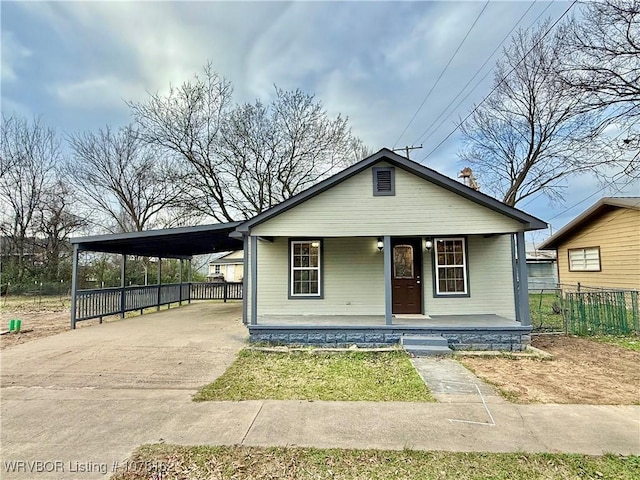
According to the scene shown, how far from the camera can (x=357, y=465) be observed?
2.94 meters

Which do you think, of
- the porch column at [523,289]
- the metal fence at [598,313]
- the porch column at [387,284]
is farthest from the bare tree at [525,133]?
the porch column at [387,284]

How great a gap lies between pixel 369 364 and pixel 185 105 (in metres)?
16.6

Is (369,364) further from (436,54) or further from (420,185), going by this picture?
(436,54)

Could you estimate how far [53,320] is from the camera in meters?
11.7

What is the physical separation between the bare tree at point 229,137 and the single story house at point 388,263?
1000 centimetres

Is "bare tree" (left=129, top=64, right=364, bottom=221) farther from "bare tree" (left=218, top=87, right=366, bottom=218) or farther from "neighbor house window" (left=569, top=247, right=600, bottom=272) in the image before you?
"neighbor house window" (left=569, top=247, right=600, bottom=272)

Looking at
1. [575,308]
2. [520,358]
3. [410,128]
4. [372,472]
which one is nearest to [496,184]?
[410,128]

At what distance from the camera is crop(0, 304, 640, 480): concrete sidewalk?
3.22m

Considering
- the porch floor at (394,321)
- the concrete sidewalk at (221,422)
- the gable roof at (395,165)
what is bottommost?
the concrete sidewalk at (221,422)

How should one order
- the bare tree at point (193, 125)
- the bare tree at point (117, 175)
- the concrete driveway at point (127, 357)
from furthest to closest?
the bare tree at point (117, 175), the bare tree at point (193, 125), the concrete driveway at point (127, 357)

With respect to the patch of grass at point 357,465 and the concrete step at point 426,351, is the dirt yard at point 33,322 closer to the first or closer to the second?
the patch of grass at point 357,465

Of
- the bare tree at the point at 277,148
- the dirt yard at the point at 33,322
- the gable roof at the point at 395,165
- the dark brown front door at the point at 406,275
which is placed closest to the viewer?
the gable roof at the point at 395,165

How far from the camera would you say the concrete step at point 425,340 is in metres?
6.97

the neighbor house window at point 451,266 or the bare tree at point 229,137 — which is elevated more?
the bare tree at point 229,137
